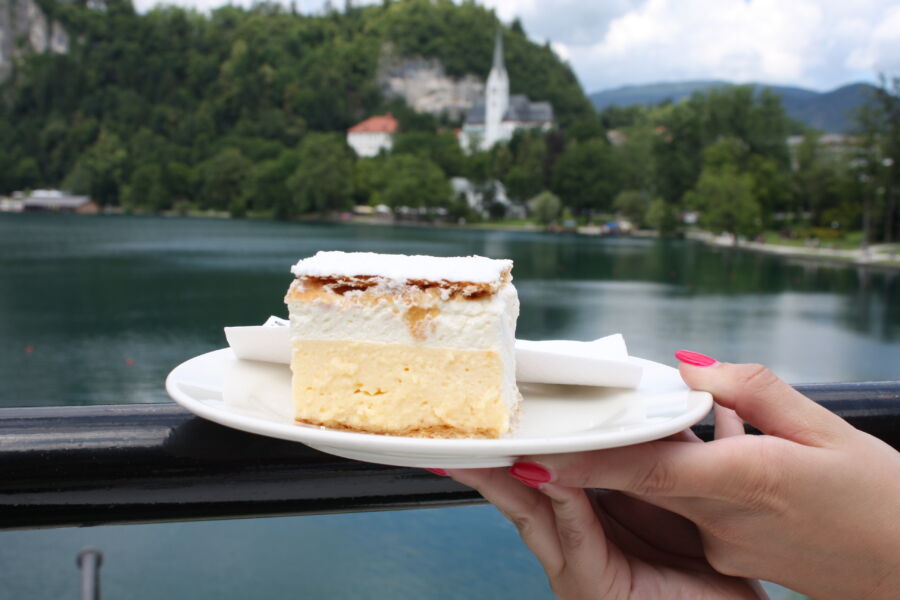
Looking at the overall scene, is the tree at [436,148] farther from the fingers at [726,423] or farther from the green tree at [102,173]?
the fingers at [726,423]

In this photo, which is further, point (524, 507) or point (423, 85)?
point (423, 85)

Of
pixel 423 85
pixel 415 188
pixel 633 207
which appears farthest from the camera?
pixel 423 85

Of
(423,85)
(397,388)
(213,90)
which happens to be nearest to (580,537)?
(397,388)

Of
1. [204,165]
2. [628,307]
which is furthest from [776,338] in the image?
[204,165]

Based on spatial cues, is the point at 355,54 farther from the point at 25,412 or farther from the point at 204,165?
the point at 25,412

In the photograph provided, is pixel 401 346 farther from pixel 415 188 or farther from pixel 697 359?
pixel 415 188

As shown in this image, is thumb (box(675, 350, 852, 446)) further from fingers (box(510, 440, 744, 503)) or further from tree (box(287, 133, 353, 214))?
tree (box(287, 133, 353, 214))

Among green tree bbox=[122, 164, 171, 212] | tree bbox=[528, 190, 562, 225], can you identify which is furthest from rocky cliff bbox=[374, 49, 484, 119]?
tree bbox=[528, 190, 562, 225]
